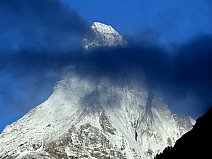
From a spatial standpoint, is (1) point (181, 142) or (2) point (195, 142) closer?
(2) point (195, 142)

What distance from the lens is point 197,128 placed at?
148m

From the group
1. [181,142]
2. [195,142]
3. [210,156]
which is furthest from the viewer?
[181,142]

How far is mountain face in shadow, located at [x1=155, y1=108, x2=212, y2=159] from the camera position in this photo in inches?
5354

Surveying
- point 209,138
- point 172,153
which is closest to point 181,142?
point 172,153

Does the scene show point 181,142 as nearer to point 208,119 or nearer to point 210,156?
point 208,119

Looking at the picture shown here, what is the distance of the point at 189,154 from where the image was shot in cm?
14000

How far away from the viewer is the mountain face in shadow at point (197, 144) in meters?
136

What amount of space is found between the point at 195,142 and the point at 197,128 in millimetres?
6097

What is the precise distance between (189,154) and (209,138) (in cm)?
539

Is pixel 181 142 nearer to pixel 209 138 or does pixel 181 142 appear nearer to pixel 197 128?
pixel 197 128

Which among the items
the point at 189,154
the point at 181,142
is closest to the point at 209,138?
the point at 189,154

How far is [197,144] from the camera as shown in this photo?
461 feet

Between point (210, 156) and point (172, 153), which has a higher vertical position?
point (172, 153)

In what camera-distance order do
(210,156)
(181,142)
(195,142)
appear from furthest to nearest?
1. (181,142)
2. (195,142)
3. (210,156)
